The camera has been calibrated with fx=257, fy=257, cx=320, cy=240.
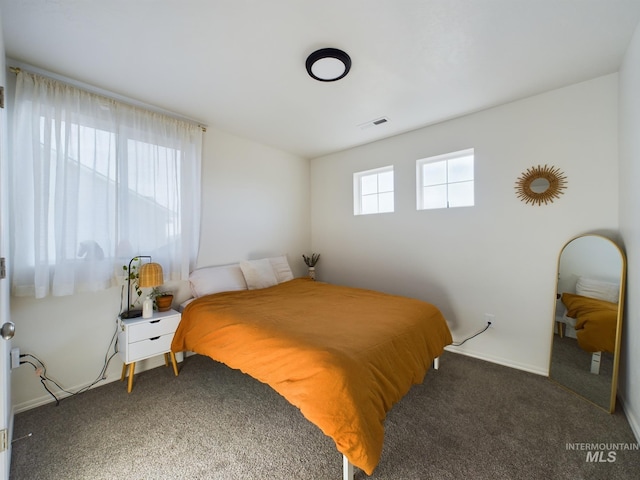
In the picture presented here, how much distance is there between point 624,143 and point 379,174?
2227 mm

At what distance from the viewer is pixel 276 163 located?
3.79m

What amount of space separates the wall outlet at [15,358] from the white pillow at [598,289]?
436cm

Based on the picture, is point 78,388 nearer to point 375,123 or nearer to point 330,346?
point 330,346

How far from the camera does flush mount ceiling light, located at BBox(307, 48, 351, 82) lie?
5.82ft

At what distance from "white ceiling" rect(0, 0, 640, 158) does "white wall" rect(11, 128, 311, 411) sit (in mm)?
854

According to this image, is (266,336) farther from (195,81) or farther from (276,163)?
(276,163)

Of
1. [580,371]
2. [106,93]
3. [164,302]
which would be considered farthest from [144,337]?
[580,371]

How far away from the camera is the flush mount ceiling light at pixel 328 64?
69.8 inches

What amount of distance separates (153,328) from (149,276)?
450 mm

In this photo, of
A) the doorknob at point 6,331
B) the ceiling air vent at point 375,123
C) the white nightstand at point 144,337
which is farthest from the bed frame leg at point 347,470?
the ceiling air vent at point 375,123

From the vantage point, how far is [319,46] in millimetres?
1753

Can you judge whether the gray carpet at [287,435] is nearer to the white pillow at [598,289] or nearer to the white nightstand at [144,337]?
the white nightstand at [144,337]

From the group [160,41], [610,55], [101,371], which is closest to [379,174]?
[610,55]

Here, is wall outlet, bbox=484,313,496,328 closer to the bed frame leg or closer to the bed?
the bed
